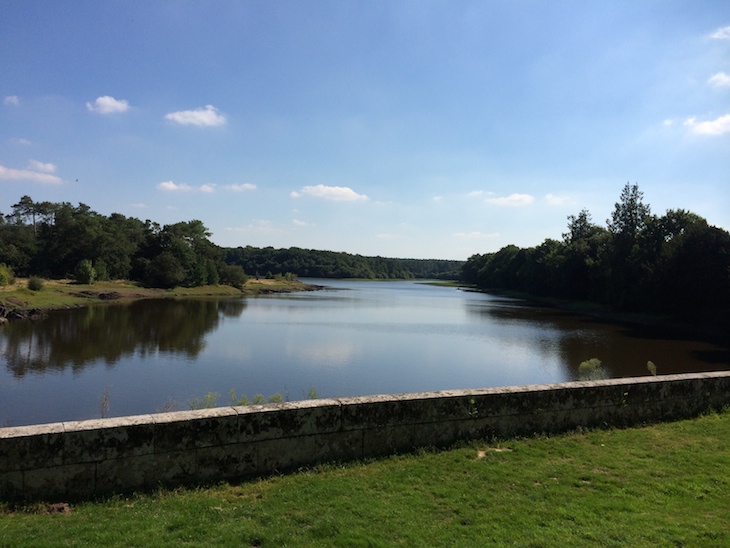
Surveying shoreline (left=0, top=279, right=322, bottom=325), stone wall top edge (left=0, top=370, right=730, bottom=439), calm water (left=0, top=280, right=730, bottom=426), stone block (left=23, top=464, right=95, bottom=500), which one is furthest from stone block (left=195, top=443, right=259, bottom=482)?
shoreline (left=0, top=279, right=322, bottom=325)

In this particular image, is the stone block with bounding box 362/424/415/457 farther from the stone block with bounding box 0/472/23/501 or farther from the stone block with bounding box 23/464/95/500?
the stone block with bounding box 0/472/23/501

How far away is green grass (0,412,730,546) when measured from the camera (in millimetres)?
3844

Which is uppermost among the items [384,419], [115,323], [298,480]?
[384,419]

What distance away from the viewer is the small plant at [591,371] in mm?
19219

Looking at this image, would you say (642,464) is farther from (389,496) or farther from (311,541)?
(311,541)

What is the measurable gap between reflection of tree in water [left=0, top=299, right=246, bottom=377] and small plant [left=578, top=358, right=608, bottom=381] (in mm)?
18243

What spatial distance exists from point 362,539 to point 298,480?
4.54ft

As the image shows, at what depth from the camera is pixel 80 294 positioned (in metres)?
57.2

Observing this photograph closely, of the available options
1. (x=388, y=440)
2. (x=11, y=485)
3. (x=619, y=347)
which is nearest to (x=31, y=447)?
(x=11, y=485)

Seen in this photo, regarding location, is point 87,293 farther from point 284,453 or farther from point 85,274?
point 284,453

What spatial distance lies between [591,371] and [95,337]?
27903 mm

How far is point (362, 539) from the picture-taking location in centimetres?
381

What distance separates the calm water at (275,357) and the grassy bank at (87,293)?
4287 millimetres

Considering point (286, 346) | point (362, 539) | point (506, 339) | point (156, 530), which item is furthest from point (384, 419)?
point (506, 339)
